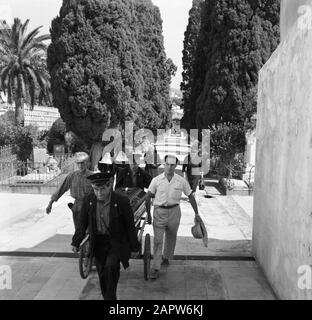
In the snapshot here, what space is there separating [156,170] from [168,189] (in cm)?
536

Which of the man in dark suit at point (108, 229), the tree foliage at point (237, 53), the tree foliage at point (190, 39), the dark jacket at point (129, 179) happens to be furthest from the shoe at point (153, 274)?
the tree foliage at point (190, 39)

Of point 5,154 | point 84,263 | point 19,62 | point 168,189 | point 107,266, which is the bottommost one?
point 84,263

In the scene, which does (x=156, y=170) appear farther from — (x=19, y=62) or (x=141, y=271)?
(x=19, y=62)

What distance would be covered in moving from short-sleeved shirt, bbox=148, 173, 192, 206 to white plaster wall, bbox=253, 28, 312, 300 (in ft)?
3.74

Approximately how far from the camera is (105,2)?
15672 millimetres

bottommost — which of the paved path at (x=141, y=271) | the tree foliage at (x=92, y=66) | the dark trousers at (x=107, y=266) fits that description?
the paved path at (x=141, y=271)

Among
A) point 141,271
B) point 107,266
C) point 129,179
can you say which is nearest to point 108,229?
point 107,266

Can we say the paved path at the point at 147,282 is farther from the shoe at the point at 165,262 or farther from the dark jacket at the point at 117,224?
the dark jacket at the point at 117,224

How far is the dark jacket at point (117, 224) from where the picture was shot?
4320mm

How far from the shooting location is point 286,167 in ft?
15.9

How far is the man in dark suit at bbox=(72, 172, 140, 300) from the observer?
430cm

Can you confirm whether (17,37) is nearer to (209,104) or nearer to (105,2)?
(105,2)

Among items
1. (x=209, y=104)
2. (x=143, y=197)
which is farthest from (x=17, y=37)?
(x=143, y=197)

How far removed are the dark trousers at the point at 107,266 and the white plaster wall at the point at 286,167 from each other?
1753 mm
